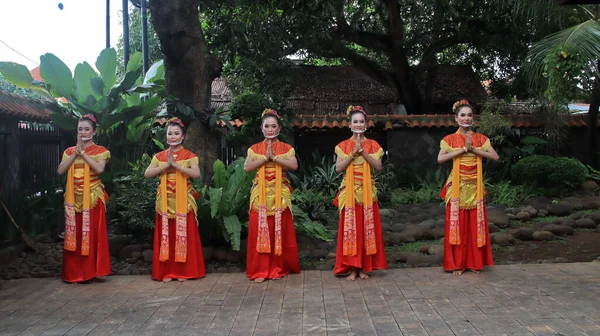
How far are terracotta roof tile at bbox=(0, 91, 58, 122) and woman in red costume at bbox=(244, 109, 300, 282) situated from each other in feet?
12.2

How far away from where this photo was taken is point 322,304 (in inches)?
185

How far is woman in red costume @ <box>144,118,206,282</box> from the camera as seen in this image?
18.7ft

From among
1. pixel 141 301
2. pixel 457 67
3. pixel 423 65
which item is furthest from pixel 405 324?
pixel 457 67

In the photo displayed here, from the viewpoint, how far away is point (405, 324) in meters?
4.14

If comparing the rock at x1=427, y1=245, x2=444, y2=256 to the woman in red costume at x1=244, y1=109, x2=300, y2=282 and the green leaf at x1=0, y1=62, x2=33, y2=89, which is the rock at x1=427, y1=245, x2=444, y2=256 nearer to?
the woman in red costume at x1=244, y1=109, x2=300, y2=282

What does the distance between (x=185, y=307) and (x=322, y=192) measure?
5750 millimetres

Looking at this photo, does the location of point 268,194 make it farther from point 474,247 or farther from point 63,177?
A: point 63,177

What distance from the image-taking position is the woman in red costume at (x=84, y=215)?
5.65 metres

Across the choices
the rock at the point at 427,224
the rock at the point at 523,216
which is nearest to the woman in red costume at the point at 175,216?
the rock at the point at 427,224

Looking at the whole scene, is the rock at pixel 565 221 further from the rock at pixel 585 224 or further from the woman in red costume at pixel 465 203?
the woman in red costume at pixel 465 203

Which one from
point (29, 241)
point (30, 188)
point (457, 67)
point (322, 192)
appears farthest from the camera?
point (457, 67)

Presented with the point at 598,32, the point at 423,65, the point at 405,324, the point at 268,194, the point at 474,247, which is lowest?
the point at 405,324

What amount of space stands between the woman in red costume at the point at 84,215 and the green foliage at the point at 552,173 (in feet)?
25.6

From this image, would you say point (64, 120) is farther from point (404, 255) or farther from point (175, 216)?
point (404, 255)
